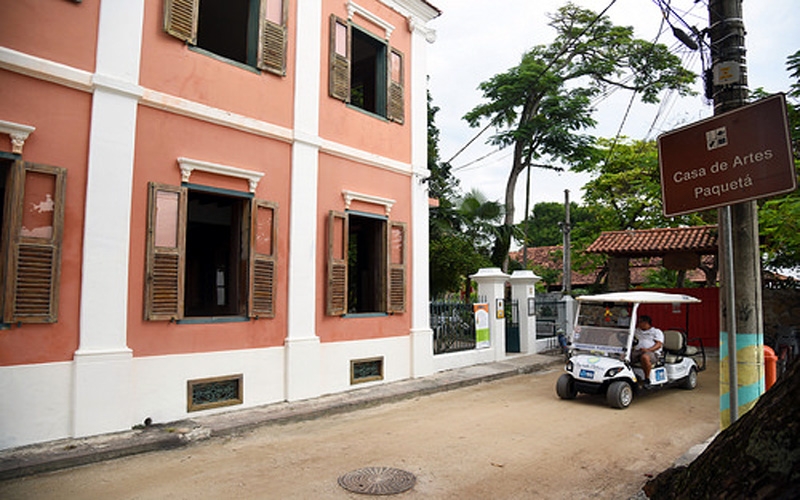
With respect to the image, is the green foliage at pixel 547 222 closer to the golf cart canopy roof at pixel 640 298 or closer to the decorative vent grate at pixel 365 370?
the golf cart canopy roof at pixel 640 298

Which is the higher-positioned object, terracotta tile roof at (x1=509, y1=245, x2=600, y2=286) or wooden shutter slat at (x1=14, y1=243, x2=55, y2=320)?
terracotta tile roof at (x1=509, y1=245, x2=600, y2=286)

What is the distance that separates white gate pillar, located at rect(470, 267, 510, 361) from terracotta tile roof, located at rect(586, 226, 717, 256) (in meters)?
5.56

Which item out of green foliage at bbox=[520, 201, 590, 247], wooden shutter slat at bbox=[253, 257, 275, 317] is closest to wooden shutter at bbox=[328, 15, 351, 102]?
wooden shutter slat at bbox=[253, 257, 275, 317]

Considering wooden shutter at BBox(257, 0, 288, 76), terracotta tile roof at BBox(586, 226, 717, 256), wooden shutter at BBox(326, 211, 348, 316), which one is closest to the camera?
wooden shutter at BBox(257, 0, 288, 76)

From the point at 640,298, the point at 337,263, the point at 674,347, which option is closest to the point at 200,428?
the point at 337,263

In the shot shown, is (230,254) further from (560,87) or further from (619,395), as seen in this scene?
(560,87)

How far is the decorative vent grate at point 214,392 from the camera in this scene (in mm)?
7453

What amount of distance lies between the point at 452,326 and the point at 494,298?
141 centimetres

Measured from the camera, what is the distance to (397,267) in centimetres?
1062

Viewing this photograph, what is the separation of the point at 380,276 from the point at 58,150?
230 inches

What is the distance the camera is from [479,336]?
42.1ft

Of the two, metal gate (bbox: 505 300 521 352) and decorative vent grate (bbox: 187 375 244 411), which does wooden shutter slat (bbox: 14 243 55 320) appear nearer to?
decorative vent grate (bbox: 187 375 244 411)

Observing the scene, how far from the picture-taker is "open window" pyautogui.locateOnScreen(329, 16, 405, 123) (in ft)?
32.4

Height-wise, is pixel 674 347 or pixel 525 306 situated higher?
pixel 525 306
